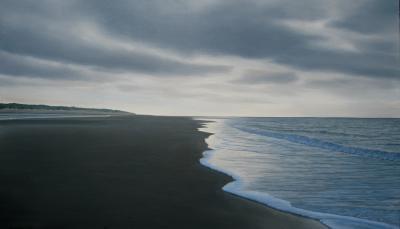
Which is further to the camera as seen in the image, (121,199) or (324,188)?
(324,188)

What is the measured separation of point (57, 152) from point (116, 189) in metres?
8.80

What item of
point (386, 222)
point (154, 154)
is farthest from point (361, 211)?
point (154, 154)

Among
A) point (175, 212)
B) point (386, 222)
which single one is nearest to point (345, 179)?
point (386, 222)

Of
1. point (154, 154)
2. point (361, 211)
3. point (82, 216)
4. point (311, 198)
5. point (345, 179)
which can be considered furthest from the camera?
point (154, 154)

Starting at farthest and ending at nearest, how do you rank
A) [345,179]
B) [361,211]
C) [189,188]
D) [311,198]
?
[345,179]
[189,188]
[311,198]
[361,211]

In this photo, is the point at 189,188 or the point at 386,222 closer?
the point at 386,222

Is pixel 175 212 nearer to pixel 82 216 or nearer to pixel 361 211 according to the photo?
pixel 82 216

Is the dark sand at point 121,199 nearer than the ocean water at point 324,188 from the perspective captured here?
Yes

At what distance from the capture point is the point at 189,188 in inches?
365

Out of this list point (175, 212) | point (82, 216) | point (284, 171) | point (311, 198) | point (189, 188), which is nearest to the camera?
point (82, 216)

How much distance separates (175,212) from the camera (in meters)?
6.85

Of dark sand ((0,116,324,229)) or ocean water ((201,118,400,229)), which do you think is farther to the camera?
ocean water ((201,118,400,229))

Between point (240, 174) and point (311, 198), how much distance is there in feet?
12.1

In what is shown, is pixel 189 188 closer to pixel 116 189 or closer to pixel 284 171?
pixel 116 189
